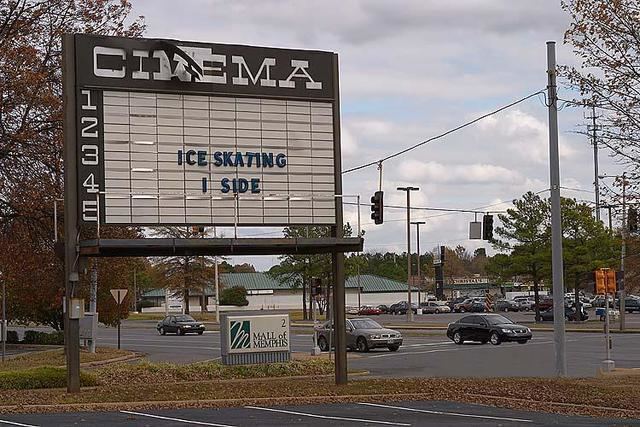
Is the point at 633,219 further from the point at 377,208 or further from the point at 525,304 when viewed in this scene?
the point at 525,304

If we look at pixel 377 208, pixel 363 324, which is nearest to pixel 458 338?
pixel 363 324

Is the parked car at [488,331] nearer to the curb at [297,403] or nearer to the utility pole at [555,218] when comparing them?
the utility pole at [555,218]

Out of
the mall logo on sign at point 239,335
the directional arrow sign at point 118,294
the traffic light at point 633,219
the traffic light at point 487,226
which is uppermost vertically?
the traffic light at point 487,226

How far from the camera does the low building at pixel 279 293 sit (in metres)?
119

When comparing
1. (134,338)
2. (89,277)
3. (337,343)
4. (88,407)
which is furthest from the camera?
(134,338)

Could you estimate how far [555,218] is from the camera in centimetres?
2417

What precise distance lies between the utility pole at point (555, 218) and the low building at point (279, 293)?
301 ft

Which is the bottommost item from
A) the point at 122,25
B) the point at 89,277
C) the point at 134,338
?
the point at 134,338

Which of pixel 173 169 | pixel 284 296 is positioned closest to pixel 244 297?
pixel 284 296

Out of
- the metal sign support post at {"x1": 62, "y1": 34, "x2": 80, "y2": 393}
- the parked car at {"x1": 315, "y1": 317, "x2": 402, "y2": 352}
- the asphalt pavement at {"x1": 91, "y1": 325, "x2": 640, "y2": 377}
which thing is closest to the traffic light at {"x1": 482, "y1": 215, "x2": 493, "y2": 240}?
the asphalt pavement at {"x1": 91, "y1": 325, "x2": 640, "y2": 377}

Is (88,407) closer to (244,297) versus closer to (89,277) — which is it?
(89,277)

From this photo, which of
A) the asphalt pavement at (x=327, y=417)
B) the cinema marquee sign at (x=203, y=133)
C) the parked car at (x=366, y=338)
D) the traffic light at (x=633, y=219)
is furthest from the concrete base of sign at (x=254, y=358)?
the traffic light at (x=633, y=219)

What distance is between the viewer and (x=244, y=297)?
Answer: 4341 inches

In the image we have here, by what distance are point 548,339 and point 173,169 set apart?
101 feet
